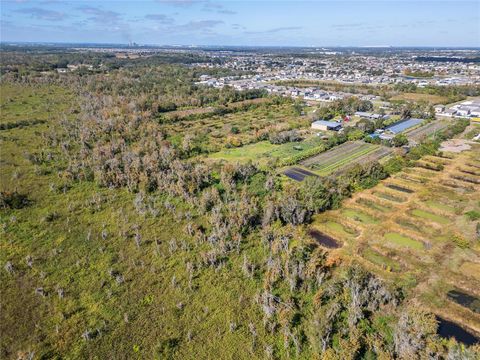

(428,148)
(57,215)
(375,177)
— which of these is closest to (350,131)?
(428,148)

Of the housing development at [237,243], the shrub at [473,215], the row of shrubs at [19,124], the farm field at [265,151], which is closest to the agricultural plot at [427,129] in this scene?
the housing development at [237,243]

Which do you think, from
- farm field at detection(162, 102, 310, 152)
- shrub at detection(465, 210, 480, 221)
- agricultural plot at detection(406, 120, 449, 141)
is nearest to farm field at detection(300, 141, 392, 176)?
agricultural plot at detection(406, 120, 449, 141)

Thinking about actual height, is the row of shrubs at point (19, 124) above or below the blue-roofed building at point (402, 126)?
above

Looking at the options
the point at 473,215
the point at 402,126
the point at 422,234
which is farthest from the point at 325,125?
the point at 422,234

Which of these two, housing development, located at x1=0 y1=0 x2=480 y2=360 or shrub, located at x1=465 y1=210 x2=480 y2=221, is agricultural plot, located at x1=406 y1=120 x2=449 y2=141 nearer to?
housing development, located at x1=0 y1=0 x2=480 y2=360

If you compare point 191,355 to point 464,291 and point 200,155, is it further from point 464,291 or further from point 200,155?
point 200,155

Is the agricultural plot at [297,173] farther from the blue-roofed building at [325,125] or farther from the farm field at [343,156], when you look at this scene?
the blue-roofed building at [325,125]
